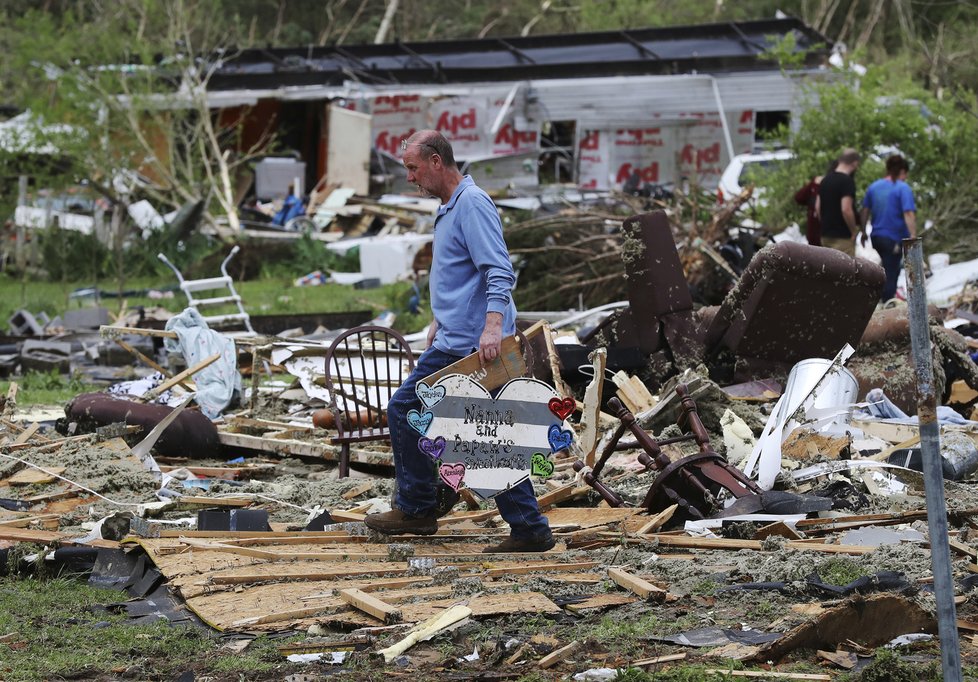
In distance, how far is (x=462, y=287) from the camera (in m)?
5.94

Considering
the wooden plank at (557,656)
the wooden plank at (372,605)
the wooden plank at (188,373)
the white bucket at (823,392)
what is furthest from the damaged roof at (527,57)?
the wooden plank at (557,656)

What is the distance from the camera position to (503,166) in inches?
1059

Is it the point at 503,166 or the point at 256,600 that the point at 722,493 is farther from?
the point at 503,166

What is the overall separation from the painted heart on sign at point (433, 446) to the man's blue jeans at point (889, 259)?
30.3ft

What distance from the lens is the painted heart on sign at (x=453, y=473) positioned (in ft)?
19.2

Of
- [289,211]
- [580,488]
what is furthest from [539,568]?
[289,211]

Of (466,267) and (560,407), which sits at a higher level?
(466,267)

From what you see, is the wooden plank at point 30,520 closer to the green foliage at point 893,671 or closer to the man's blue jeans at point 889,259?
the green foliage at point 893,671

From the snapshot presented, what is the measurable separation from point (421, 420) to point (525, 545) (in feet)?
2.69

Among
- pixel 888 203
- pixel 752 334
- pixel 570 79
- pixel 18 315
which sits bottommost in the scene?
pixel 18 315

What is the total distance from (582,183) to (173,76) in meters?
8.85

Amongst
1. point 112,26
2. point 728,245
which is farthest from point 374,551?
point 112,26

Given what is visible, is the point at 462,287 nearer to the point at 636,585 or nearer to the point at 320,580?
the point at 320,580

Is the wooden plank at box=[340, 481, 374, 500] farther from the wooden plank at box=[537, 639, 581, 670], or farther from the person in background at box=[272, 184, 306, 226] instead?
the person in background at box=[272, 184, 306, 226]
